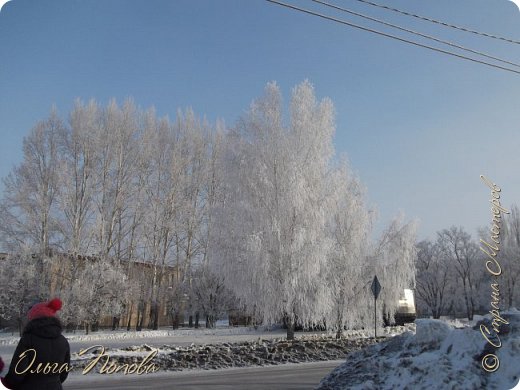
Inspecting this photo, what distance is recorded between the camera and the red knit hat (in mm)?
4112

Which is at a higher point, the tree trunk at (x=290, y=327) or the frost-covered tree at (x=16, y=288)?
the frost-covered tree at (x=16, y=288)

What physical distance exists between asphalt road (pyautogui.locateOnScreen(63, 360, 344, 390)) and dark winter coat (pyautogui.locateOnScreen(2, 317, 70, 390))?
264 inches

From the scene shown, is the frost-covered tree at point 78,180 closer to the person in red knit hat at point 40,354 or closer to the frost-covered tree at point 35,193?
the frost-covered tree at point 35,193

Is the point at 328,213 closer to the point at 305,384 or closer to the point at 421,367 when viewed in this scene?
the point at 305,384

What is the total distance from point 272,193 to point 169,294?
2156cm

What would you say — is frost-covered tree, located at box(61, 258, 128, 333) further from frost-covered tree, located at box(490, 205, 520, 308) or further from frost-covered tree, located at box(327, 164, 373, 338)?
frost-covered tree, located at box(490, 205, 520, 308)

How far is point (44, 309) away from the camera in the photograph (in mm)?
4148

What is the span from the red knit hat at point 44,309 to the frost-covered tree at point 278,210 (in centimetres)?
1469

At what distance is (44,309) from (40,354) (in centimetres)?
39

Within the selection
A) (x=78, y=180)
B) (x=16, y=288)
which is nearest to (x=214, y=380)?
(x=16, y=288)

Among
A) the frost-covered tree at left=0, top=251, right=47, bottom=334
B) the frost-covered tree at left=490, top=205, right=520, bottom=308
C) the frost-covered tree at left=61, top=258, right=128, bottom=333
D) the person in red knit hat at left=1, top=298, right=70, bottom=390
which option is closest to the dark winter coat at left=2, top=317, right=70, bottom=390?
the person in red knit hat at left=1, top=298, right=70, bottom=390

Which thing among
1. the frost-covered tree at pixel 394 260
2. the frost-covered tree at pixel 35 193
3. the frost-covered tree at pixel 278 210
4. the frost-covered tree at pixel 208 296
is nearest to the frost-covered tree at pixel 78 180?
the frost-covered tree at pixel 35 193

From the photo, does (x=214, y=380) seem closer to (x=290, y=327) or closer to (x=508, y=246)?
(x=290, y=327)

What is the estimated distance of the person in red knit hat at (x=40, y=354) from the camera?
3.95 meters
